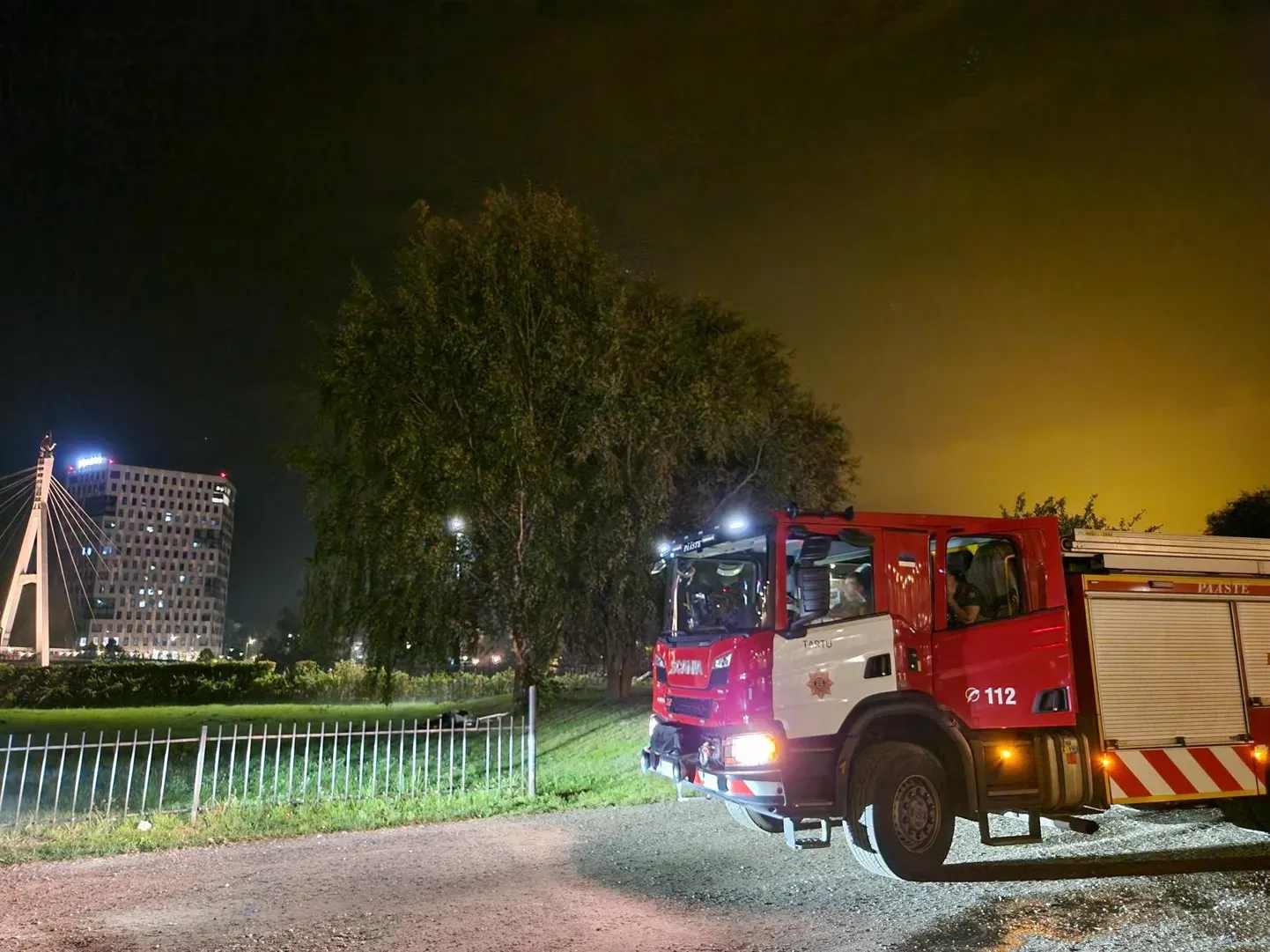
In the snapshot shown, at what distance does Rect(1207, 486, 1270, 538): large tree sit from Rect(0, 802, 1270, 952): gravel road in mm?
37314

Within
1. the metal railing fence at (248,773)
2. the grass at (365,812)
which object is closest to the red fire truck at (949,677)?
the grass at (365,812)

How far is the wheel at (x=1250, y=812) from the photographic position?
816cm

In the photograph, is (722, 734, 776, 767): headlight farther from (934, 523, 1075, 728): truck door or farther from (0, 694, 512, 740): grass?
Result: (0, 694, 512, 740): grass

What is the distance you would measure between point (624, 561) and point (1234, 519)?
3676 centimetres

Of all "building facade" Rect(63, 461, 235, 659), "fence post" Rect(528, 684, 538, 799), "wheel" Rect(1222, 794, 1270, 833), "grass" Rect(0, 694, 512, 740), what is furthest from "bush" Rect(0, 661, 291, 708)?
"building facade" Rect(63, 461, 235, 659)

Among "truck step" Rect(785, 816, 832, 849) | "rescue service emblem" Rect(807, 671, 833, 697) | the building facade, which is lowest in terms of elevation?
"truck step" Rect(785, 816, 832, 849)

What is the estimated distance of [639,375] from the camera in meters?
17.8

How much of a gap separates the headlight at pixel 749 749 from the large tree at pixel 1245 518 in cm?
4085

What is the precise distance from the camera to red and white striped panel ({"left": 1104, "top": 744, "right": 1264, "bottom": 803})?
743cm

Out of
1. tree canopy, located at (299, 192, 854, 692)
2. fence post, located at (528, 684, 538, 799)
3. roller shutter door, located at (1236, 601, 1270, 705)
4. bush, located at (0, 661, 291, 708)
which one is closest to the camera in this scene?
roller shutter door, located at (1236, 601, 1270, 705)

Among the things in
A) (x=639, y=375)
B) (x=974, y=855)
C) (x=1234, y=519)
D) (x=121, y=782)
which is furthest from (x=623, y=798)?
(x=1234, y=519)

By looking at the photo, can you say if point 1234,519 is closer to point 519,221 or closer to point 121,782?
point 519,221

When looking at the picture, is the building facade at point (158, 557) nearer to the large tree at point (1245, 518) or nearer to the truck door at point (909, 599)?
the large tree at point (1245, 518)

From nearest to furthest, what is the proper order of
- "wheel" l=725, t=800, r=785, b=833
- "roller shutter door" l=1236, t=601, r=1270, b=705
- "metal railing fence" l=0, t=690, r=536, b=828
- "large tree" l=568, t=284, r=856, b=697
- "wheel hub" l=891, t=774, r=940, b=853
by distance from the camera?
"wheel hub" l=891, t=774, r=940, b=853
"wheel" l=725, t=800, r=785, b=833
"roller shutter door" l=1236, t=601, r=1270, b=705
"metal railing fence" l=0, t=690, r=536, b=828
"large tree" l=568, t=284, r=856, b=697
